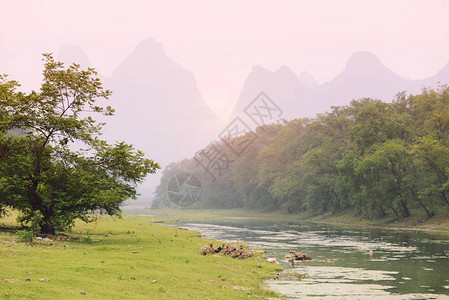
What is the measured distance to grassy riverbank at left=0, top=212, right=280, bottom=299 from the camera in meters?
23.0

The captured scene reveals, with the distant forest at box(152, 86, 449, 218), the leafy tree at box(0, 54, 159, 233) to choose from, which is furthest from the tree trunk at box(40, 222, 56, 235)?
the distant forest at box(152, 86, 449, 218)

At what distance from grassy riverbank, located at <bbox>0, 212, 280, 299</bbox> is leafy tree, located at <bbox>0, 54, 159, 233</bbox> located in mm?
4317

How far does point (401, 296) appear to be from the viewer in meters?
27.3

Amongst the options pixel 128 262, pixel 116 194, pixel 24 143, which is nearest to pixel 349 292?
pixel 128 262

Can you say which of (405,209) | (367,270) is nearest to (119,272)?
(367,270)

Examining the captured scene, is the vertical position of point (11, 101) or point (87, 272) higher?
point (11, 101)

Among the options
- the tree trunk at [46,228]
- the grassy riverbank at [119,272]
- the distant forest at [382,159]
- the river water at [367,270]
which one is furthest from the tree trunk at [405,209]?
the tree trunk at [46,228]

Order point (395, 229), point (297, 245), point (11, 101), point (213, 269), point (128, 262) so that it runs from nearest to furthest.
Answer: point (128, 262) → point (213, 269) → point (11, 101) → point (297, 245) → point (395, 229)

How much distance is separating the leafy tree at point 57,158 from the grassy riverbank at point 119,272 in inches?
170

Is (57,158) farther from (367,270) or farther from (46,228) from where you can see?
(367,270)

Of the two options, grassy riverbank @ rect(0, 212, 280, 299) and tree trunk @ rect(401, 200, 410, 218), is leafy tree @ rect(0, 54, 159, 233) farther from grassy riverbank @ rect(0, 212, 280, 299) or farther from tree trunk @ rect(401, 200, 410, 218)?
tree trunk @ rect(401, 200, 410, 218)

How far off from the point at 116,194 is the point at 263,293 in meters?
21.7

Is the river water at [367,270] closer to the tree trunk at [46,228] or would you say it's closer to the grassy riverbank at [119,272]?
the grassy riverbank at [119,272]

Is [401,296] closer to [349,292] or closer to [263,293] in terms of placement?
[349,292]
